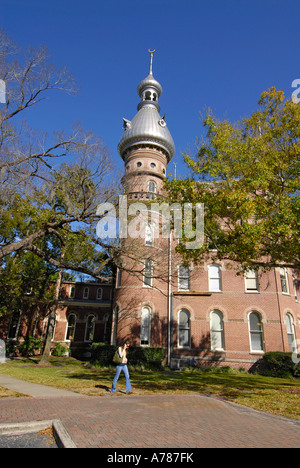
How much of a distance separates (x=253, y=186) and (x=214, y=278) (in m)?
12.6

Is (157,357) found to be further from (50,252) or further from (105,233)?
(50,252)

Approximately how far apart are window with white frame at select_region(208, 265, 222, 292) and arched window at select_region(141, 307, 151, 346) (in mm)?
4996

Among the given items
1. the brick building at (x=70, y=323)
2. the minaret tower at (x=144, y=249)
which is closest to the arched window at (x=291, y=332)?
the minaret tower at (x=144, y=249)

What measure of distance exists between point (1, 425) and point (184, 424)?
336 centimetres

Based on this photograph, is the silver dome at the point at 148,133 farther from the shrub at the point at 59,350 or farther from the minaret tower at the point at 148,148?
the shrub at the point at 59,350

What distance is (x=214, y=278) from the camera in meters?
21.2

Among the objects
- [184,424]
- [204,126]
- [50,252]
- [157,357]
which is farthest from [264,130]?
[50,252]

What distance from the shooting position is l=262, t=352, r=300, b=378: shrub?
16.5m

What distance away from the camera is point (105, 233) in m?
11.7

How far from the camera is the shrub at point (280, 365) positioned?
54.2 feet

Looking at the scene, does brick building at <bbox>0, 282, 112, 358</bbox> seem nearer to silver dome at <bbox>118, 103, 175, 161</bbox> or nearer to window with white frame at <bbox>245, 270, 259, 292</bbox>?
window with white frame at <bbox>245, 270, 259, 292</bbox>

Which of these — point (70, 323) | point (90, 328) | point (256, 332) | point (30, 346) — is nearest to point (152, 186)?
point (256, 332)

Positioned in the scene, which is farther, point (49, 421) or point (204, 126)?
point (204, 126)

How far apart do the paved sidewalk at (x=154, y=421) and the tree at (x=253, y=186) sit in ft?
16.1
